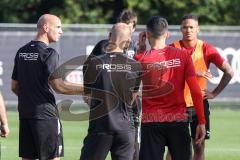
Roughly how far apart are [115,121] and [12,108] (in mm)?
14295

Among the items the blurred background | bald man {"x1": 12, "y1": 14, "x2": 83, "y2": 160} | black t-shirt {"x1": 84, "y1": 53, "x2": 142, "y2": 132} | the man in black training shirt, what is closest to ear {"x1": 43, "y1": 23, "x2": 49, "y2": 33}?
bald man {"x1": 12, "y1": 14, "x2": 83, "y2": 160}

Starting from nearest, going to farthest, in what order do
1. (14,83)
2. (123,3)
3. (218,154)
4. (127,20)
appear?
1. (14,83)
2. (127,20)
3. (218,154)
4. (123,3)

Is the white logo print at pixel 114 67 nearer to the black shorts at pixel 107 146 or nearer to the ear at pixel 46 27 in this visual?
the black shorts at pixel 107 146

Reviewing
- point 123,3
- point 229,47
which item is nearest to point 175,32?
point 229,47

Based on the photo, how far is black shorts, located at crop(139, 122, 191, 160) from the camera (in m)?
9.97

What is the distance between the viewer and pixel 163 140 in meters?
10.0

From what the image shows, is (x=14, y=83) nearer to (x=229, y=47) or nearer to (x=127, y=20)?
(x=127, y=20)

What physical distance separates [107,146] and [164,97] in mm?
992

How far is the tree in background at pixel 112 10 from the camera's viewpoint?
3171 centimetres

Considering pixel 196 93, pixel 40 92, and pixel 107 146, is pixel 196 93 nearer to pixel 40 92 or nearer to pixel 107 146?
pixel 107 146

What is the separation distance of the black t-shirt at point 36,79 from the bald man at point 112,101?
0.89 metres

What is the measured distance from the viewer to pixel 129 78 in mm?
9609

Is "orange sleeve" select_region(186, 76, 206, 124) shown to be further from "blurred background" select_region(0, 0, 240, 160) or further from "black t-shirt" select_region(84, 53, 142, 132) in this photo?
"blurred background" select_region(0, 0, 240, 160)

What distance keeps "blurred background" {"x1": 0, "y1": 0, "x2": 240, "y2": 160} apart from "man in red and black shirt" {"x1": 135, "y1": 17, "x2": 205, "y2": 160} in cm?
447
